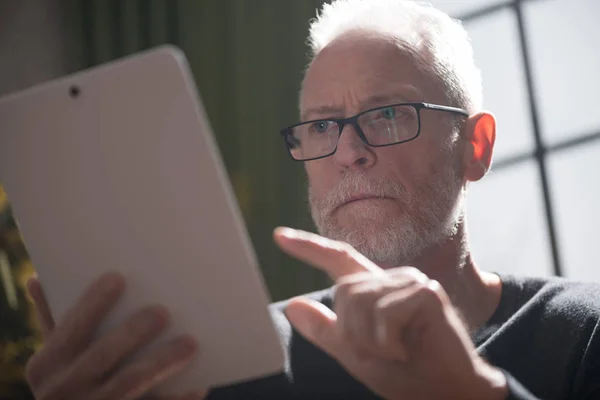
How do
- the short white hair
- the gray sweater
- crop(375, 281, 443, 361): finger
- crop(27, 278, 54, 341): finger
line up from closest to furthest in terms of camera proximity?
crop(375, 281, 443, 361): finger
crop(27, 278, 54, 341): finger
the gray sweater
the short white hair

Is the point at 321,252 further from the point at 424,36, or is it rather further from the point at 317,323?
the point at 424,36

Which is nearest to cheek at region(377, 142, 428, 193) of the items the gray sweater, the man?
the man

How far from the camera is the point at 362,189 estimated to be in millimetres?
1097

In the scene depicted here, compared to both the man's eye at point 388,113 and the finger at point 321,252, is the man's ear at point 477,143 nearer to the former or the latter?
the man's eye at point 388,113

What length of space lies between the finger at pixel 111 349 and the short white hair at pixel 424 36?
2.74ft

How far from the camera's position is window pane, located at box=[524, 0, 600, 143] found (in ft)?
5.93

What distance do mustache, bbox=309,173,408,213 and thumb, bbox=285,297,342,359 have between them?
18.5 inches

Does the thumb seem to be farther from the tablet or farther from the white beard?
the white beard

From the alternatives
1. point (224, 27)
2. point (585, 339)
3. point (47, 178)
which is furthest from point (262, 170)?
point (47, 178)

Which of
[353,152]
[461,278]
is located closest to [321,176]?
[353,152]

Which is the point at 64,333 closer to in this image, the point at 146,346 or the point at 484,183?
the point at 146,346

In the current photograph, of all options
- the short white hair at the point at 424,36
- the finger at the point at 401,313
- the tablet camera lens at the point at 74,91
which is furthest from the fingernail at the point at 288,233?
the short white hair at the point at 424,36

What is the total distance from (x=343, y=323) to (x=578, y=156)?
1496mm

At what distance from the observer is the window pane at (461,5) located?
2047 mm
